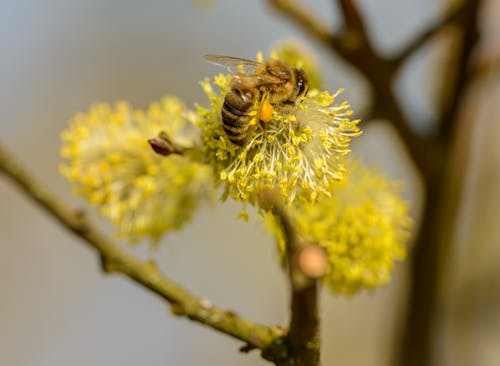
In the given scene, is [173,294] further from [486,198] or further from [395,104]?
[486,198]

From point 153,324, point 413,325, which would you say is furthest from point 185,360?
point 413,325

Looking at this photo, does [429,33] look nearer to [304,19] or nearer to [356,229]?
[304,19]

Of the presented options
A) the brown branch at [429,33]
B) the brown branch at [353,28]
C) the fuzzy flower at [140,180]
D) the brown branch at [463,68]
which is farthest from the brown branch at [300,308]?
the brown branch at [463,68]

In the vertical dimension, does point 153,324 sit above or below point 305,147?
below

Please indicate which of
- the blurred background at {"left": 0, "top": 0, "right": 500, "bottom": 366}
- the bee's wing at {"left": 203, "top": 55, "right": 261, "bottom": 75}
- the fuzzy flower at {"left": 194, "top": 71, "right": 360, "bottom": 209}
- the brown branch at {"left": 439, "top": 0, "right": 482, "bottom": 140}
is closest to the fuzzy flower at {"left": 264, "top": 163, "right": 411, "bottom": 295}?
the fuzzy flower at {"left": 194, "top": 71, "right": 360, "bottom": 209}

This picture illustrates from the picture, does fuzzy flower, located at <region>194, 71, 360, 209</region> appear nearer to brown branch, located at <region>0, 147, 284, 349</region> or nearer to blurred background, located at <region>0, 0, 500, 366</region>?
brown branch, located at <region>0, 147, 284, 349</region>

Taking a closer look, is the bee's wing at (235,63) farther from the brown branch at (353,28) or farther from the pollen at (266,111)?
the brown branch at (353,28)

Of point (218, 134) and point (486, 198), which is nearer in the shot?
point (218, 134)
